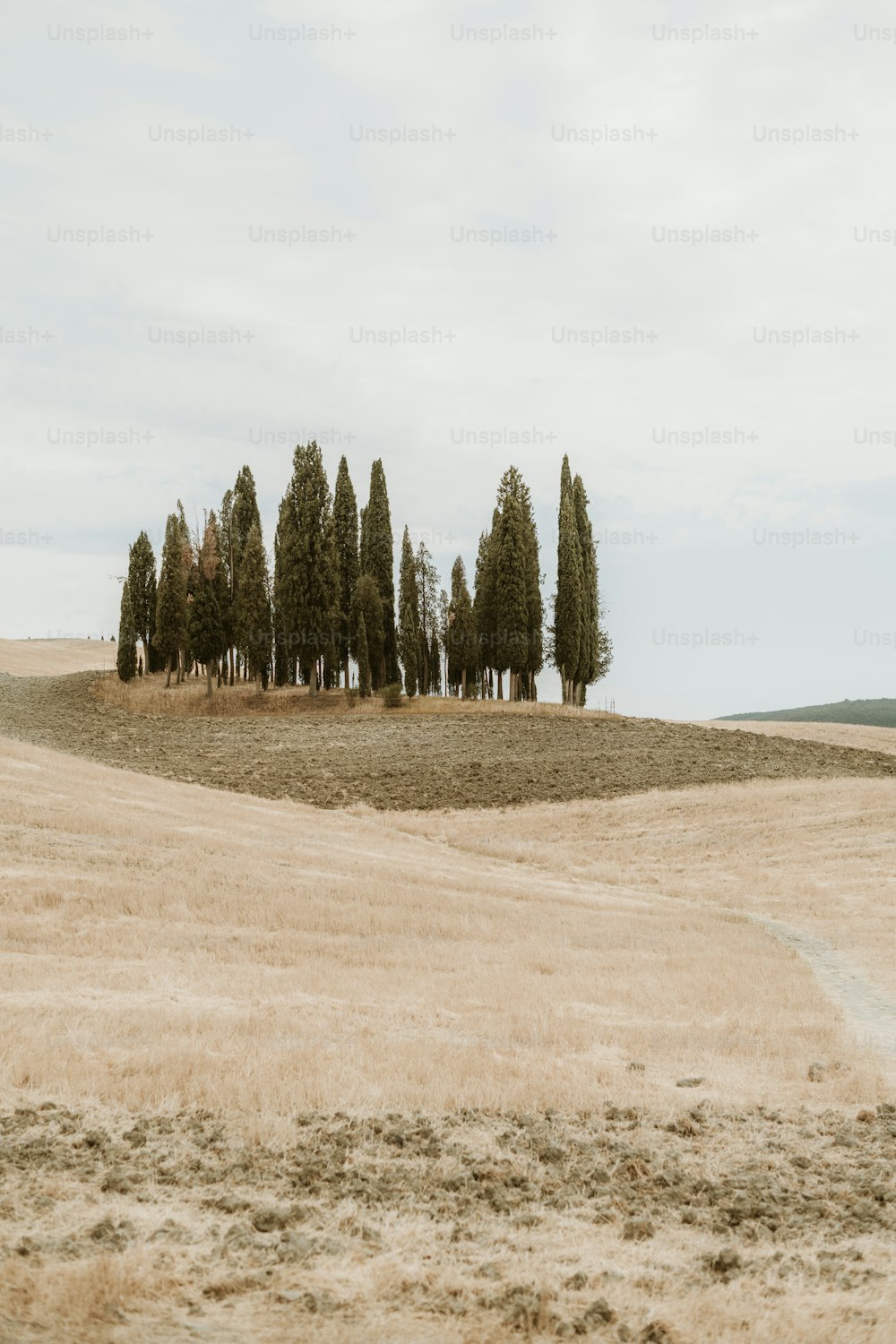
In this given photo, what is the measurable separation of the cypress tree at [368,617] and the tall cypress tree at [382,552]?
174 centimetres

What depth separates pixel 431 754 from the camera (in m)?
47.3

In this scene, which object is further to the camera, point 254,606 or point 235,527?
point 235,527

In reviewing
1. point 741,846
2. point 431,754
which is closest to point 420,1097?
point 741,846

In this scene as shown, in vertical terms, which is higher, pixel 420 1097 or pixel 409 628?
pixel 409 628

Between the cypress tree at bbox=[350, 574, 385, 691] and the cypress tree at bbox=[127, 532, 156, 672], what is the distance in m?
21.7

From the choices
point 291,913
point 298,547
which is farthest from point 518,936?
point 298,547

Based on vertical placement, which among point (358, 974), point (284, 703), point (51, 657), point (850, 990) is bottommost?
point (850, 990)

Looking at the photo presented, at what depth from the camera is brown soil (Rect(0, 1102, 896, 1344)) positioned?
4996 millimetres

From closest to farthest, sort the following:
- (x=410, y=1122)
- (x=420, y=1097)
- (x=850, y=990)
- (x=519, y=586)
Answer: (x=410, y=1122)
(x=420, y=1097)
(x=850, y=990)
(x=519, y=586)

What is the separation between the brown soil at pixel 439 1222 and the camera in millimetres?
4996

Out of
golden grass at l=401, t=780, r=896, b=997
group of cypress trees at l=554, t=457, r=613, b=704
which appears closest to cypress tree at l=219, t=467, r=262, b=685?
group of cypress trees at l=554, t=457, r=613, b=704

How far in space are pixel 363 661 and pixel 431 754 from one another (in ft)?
64.5

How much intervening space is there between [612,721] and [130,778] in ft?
104

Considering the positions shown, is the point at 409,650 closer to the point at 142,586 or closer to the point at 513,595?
the point at 513,595
